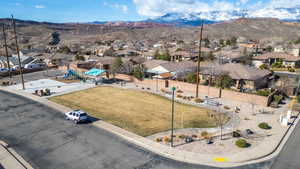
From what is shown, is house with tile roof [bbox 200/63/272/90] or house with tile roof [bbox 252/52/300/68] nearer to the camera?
house with tile roof [bbox 200/63/272/90]

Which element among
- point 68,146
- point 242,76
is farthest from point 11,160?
point 242,76

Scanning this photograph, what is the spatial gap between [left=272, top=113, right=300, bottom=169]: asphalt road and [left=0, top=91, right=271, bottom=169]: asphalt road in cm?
124

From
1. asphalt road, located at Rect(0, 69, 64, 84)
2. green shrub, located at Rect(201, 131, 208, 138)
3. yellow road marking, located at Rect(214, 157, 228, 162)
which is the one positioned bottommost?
yellow road marking, located at Rect(214, 157, 228, 162)

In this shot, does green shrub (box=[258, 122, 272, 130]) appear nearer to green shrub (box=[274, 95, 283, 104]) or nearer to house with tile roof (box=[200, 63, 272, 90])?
green shrub (box=[274, 95, 283, 104])

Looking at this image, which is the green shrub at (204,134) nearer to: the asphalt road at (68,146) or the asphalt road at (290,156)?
the asphalt road at (68,146)

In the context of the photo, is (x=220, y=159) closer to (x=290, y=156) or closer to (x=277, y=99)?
(x=290, y=156)

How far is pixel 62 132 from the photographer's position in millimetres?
23641

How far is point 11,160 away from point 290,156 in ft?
84.5

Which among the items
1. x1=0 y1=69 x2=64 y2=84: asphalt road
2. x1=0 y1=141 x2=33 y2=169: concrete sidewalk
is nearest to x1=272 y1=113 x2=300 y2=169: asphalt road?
x1=0 y1=141 x2=33 y2=169: concrete sidewalk

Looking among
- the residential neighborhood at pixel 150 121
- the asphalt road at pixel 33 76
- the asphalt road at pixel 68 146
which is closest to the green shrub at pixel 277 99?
the residential neighborhood at pixel 150 121

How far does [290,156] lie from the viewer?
18.9m

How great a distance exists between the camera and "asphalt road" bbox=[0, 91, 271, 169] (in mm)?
17562

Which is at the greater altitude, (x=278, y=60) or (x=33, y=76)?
(x=278, y=60)

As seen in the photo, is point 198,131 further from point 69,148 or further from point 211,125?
point 69,148
